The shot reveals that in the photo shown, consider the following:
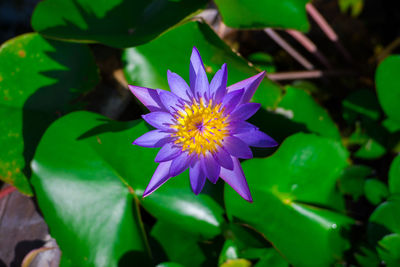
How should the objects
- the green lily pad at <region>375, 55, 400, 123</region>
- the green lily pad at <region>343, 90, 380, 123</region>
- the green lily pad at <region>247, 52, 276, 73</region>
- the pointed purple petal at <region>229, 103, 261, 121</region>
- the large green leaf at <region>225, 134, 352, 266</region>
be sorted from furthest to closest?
the green lily pad at <region>247, 52, 276, 73</region>, the green lily pad at <region>343, 90, 380, 123</region>, the green lily pad at <region>375, 55, 400, 123</region>, the large green leaf at <region>225, 134, 352, 266</region>, the pointed purple petal at <region>229, 103, 261, 121</region>

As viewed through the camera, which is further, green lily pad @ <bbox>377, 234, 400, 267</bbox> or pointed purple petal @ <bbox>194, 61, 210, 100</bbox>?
green lily pad @ <bbox>377, 234, 400, 267</bbox>

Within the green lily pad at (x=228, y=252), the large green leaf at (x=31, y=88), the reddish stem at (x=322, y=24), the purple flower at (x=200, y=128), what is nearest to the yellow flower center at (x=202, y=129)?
the purple flower at (x=200, y=128)

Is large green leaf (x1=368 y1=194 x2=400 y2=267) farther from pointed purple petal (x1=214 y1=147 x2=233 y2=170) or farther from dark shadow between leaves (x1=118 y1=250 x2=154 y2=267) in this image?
dark shadow between leaves (x1=118 y1=250 x2=154 y2=267)

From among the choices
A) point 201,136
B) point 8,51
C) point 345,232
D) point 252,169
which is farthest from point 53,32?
point 345,232

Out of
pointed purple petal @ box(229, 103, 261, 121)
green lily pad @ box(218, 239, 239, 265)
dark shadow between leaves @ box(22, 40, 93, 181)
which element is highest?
dark shadow between leaves @ box(22, 40, 93, 181)

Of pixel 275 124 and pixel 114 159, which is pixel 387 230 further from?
pixel 114 159

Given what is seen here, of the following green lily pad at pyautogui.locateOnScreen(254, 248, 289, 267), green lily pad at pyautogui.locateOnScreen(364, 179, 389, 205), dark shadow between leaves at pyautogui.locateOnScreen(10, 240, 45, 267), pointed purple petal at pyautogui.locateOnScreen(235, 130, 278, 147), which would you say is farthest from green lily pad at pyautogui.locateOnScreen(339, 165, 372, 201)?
dark shadow between leaves at pyautogui.locateOnScreen(10, 240, 45, 267)

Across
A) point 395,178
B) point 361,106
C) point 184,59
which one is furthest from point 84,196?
point 361,106
